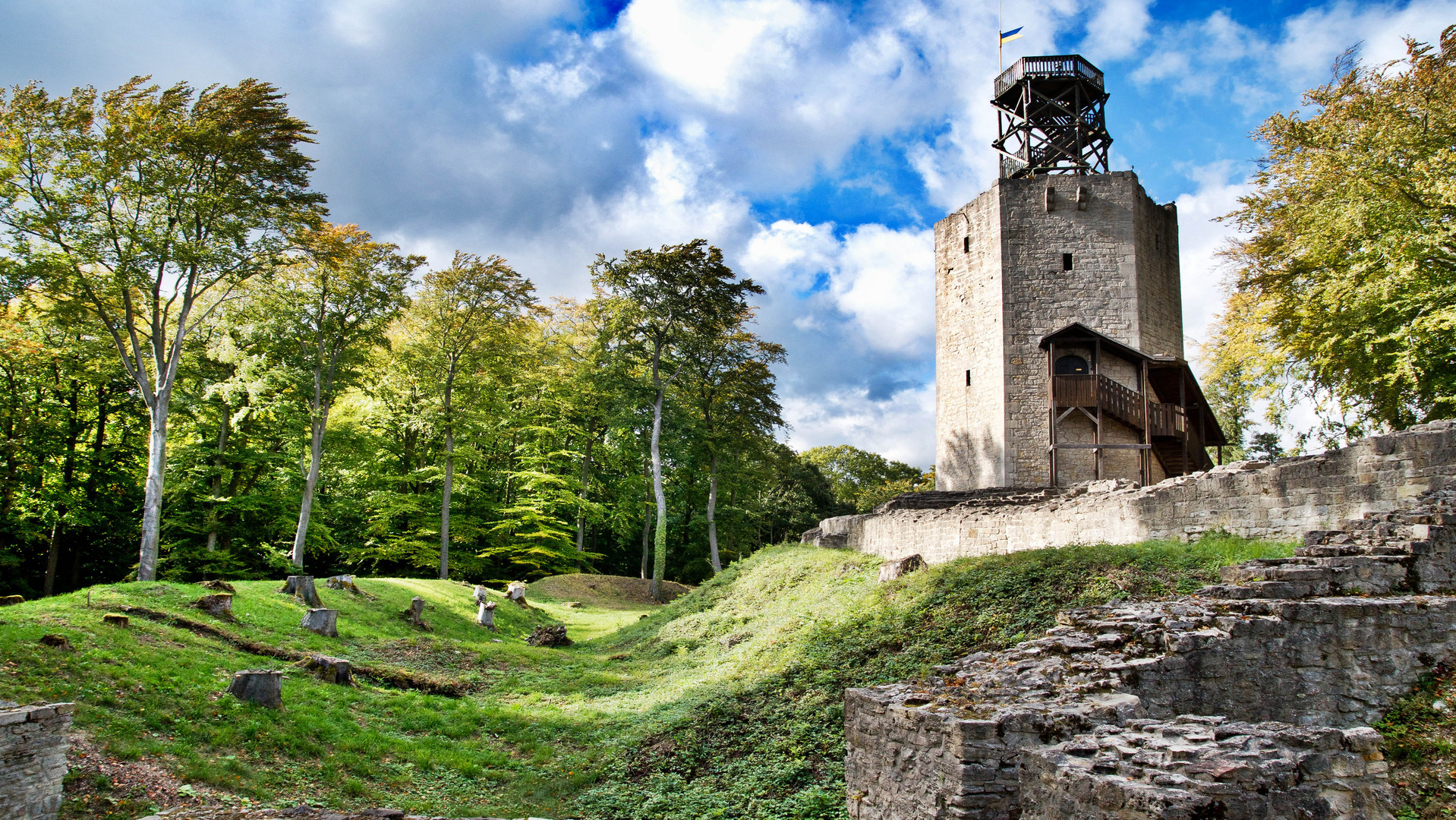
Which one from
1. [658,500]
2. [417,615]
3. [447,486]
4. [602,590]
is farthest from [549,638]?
[447,486]

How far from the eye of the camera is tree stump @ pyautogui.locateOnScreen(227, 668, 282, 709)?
9.07 m

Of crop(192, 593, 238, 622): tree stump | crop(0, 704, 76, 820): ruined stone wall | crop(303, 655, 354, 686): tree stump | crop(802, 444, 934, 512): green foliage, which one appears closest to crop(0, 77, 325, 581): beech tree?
crop(192, 593, 238, 622): tree stump

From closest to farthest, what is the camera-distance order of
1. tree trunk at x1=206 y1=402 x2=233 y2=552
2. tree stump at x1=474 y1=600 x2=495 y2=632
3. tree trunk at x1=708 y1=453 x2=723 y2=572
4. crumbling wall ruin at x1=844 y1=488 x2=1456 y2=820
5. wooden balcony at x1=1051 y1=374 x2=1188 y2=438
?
crumbling wall ruin at x1=844 y1=488 x2=1456 y2=820 → tree stump at x1=474 y1=600 x2=495 y2=632 → wooden balcony at x1=1051 y1=374 x2=1188 y2=438 → tree trunk at x1=206 y1=402 x2=233 y2=552 → tree trunk at x1=708 y1=453 x2=723 y2=572

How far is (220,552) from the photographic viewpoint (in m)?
22.5

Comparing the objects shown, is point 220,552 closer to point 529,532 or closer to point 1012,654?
point 529,532

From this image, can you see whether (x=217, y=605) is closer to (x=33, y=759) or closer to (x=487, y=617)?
(x=487, y=617)

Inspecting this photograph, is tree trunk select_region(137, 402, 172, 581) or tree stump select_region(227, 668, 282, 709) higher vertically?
tree trunk select_region(137, 402, 172, 581)

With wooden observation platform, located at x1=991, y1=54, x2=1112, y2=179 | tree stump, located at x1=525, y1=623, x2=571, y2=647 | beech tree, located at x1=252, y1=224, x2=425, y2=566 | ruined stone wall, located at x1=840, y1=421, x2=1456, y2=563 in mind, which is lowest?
tree stump, located at x1=525, y1=623, x2=571, y2=647

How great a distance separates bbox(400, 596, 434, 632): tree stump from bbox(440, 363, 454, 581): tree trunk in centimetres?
962

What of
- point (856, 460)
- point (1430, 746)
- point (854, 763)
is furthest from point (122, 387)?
point (856, 460)

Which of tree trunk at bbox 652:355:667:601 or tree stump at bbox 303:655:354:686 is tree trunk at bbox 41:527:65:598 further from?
tree trunk at bbox 652:355:667:601

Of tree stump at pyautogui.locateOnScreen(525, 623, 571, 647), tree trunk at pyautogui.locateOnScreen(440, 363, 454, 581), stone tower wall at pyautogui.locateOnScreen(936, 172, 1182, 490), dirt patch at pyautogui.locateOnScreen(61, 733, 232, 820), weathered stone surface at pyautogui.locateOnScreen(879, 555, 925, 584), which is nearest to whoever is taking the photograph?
dirt patch at pyautogui.locateOnScreen(61, 733, 232, 820)

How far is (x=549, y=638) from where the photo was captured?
17.1 meters

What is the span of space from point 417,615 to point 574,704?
6.63 meters
